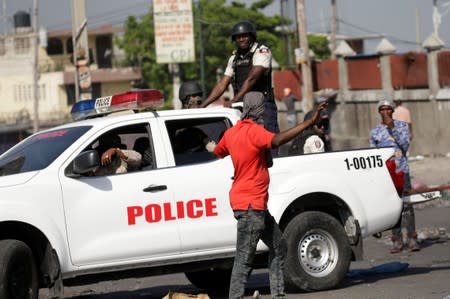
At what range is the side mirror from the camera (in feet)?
31.1

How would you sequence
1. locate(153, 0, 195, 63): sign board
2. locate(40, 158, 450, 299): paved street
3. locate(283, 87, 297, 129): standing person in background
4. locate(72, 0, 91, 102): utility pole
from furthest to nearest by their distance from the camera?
locate(153, 0, 195, 63): sign board < locate(283, 87, 297, 129): standing person in background < locate(72, 0, 91, 102): utility pole < locate(40, 158, 450, 299): paved street

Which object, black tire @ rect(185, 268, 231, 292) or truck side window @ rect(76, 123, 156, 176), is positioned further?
black tire @ rect(185, 268, 231, 292)

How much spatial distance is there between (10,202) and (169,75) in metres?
72.6

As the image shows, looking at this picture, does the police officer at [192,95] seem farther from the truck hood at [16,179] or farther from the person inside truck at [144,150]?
the truck hood at [16,179]

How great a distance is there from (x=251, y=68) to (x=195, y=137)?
142 centimetres

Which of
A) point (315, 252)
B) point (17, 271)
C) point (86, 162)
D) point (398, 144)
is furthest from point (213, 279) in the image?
point (398, 144)

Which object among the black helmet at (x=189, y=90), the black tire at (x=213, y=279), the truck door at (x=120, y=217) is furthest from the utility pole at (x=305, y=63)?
the truck door at (x=120, y=217)

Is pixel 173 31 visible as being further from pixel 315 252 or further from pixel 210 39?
pixel 315 252

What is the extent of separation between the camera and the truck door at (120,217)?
378 inches

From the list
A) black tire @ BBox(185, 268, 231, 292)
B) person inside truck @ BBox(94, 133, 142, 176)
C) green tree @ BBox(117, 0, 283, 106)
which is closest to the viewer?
person inside truck @ BBox(94, 133, 142, 176)

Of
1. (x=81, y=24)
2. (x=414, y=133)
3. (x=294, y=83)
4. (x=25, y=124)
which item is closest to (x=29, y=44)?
(x=25, y=124)

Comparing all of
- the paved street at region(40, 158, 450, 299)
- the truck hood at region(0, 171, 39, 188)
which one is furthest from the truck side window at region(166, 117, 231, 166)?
the paved street at region(40, 158, 450, 299)

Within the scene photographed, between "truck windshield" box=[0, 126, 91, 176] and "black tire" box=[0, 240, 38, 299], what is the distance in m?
0.74

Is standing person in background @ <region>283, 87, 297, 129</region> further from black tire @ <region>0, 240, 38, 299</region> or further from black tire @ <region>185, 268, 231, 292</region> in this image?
black tire @ <region>0, 240, 38, 299</region>
